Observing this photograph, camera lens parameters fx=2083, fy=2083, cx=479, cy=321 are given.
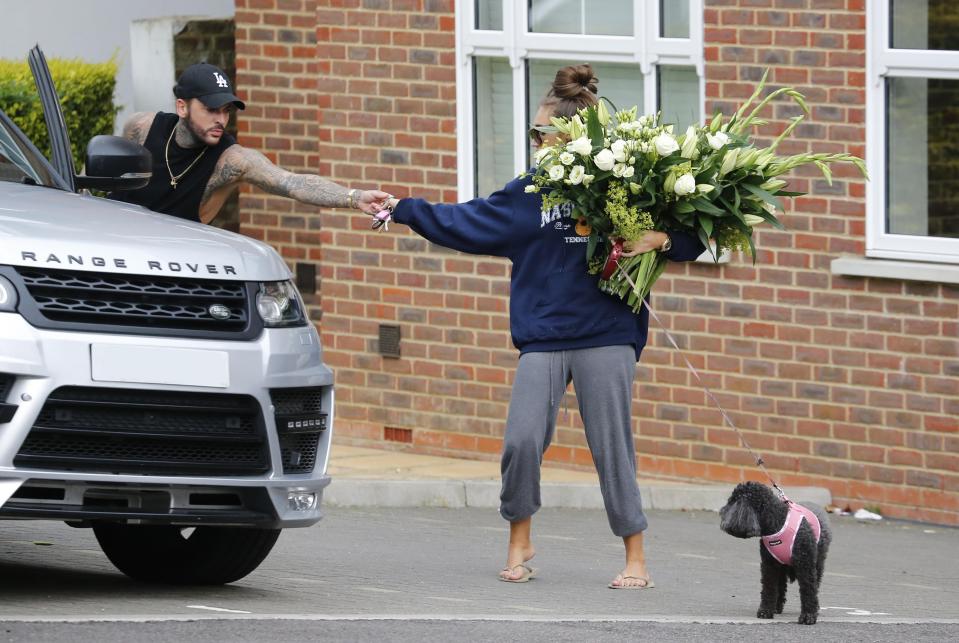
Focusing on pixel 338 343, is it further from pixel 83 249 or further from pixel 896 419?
pixel 83 249

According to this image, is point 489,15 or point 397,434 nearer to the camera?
point 489,15

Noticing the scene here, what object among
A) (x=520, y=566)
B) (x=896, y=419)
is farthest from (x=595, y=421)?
(x=896, y=419)

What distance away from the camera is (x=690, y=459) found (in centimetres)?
1154

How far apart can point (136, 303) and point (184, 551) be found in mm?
1411

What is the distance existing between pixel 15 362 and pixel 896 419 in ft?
18.2

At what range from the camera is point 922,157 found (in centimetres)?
1079

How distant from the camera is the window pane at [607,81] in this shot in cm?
1165

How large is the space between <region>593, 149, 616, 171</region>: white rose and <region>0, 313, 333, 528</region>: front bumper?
1285 millimetres

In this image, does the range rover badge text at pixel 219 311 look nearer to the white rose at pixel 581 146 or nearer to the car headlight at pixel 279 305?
the car headlight at pixel 279 305

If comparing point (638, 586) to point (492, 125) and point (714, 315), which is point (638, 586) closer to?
point (714, 315)

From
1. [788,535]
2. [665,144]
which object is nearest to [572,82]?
[665,144]

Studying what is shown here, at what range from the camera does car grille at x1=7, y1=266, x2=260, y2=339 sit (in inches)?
268

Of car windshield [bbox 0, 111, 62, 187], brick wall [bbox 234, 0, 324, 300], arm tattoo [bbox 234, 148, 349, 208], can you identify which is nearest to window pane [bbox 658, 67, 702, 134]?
brick wall [bbox 234, 0, 324, 300]

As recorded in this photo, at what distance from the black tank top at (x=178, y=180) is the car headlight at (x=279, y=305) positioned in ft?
4.10
